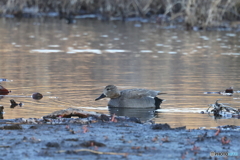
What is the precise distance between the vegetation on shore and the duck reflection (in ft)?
56.8

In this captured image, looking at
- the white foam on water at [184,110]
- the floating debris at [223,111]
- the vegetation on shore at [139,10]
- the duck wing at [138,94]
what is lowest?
the white foam on water at [184,110]

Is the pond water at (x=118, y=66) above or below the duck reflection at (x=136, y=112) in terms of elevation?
above

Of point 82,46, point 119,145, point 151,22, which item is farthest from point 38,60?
point 151,22

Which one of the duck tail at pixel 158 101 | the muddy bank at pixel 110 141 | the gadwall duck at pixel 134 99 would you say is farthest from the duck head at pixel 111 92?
the muddy bank at pixel 110 141

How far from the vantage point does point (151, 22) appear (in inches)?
1281

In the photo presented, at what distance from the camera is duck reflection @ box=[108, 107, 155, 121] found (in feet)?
31.3

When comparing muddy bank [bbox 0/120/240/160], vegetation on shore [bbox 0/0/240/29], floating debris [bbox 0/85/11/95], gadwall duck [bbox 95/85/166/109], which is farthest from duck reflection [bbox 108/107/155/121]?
vegetation on shore [bbox 0/0/240/29]

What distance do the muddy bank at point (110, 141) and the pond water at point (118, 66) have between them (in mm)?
1340

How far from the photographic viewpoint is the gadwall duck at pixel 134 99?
34.1 feet

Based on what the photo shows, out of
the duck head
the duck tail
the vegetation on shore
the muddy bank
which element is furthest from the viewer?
the vegetation on shore

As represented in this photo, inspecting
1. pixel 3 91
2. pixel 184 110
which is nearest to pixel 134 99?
pixel 184 110

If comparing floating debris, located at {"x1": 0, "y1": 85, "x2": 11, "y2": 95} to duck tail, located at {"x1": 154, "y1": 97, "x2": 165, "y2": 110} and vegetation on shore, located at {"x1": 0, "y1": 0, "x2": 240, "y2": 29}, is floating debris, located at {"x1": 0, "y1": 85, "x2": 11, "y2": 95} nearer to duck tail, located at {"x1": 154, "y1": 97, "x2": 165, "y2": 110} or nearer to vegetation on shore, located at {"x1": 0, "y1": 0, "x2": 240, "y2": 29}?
duck tail, located at {"x1": 154, "y1": 97, "x2": 165, "y2": 110}

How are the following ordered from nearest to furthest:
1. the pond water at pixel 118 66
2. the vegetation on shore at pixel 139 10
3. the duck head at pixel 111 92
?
the pond water at pixel 118 66, the duck head at pixel 111 92, the vegetation on shore at pixel 139 10

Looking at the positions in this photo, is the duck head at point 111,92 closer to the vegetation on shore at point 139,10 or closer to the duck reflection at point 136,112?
the duck reflection at point 136,112
